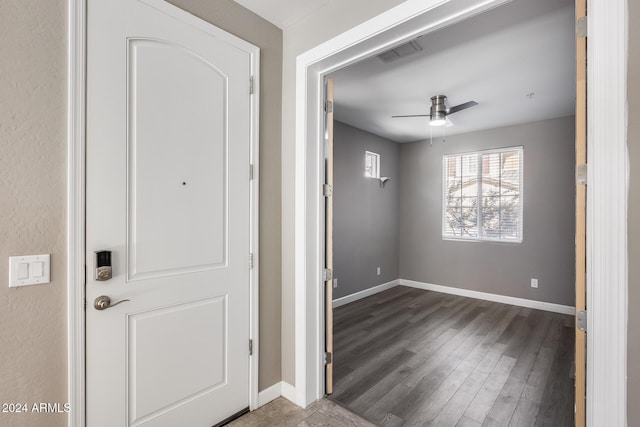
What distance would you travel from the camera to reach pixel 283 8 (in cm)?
203

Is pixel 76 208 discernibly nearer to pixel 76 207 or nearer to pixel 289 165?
pixel 76 207

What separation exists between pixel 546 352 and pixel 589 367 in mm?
2455

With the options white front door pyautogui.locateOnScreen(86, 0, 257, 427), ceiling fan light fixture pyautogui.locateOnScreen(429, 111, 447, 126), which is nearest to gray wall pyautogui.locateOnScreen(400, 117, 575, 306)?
ceiling fan light fixture pyautogui.locateOnScreen(429, 111, 447, 126)

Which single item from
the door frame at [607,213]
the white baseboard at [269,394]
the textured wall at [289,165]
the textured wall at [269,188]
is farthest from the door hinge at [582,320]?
the white baseboard at [269,394]

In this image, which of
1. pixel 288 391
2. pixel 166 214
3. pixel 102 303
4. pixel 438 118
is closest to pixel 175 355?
pixel 102 303

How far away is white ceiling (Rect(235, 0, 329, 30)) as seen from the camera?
197 cm

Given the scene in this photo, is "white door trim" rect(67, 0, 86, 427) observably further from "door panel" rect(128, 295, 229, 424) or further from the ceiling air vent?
the ceiling air vent

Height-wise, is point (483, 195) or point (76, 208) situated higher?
point (483, 195)

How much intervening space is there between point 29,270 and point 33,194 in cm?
31

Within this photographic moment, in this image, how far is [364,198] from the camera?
16.7 feet

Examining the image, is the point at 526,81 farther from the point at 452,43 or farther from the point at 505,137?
the point at 505,137

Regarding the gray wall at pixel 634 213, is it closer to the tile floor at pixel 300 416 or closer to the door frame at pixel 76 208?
the tile floor at pixel 300 416

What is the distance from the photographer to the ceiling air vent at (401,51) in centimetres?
243

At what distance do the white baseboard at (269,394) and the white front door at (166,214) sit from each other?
128 millimetres
